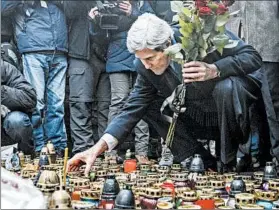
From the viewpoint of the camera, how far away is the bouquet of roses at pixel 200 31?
2.91 metres

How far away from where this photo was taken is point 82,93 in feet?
11.7

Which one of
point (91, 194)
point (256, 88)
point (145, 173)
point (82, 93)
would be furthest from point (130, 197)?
point (82, 93)

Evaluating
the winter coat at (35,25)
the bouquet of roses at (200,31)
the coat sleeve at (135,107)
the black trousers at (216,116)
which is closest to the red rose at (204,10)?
the bouquet of roses at (200,31)

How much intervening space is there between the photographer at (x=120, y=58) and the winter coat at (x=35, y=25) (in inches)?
8.7

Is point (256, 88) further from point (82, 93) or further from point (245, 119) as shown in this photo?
point (82, 93)

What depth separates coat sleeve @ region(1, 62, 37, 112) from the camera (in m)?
3.33

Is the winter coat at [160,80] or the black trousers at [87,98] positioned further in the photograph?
the black trousers at [87,98]

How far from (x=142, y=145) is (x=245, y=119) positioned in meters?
0.79

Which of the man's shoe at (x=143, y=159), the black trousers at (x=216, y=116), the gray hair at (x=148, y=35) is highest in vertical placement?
the gray hair at (x=148, y=35)

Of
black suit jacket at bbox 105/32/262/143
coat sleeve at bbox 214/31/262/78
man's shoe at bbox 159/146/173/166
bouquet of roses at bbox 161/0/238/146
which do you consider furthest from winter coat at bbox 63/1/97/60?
coat sleeve at bbox 214/31/262/78

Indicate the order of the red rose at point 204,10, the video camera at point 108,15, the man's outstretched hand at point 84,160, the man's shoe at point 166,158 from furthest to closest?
the video camera at point 108,15 → the man's shoe at point 166,158 → the red rose at point 204,10 → the man's outstretched hand at point 84,160

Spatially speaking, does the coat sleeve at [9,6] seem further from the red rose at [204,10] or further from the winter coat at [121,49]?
the red rose at [204,10]

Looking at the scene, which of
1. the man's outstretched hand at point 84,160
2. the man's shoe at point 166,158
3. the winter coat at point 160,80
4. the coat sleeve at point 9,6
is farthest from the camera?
the coat sleeve at point 9,6

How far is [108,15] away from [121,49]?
20 centimetres
